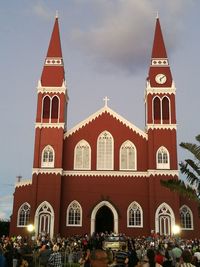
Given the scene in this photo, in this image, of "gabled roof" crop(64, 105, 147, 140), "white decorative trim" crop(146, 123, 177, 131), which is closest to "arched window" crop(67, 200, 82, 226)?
"gabled roof" crop(64, 105, 147, 140)

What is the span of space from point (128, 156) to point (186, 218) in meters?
8.23

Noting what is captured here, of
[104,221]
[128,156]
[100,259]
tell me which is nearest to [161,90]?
[128,156]

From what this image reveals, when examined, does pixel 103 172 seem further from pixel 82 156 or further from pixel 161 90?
pixel 161 90

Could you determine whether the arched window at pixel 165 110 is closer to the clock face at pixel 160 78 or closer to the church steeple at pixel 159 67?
the church steeple at pixel 159 67

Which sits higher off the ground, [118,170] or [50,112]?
[50,112]

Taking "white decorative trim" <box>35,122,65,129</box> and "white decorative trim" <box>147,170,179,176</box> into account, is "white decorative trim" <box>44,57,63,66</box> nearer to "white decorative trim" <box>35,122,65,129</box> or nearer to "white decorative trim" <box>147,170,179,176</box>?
"white decorative trim" <box>35,122,65,129</box>

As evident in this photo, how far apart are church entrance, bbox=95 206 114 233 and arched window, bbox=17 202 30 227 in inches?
266

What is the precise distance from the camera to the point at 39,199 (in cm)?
3966

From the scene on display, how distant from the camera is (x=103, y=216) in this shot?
138 ft

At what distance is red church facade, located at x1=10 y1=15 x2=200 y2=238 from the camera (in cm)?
3953

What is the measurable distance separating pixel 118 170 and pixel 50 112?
29.5 feet

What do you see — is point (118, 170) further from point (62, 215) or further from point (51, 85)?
point (51, 85)

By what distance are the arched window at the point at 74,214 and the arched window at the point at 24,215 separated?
13.5ft

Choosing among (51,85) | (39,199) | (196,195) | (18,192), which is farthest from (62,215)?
(196,195)
